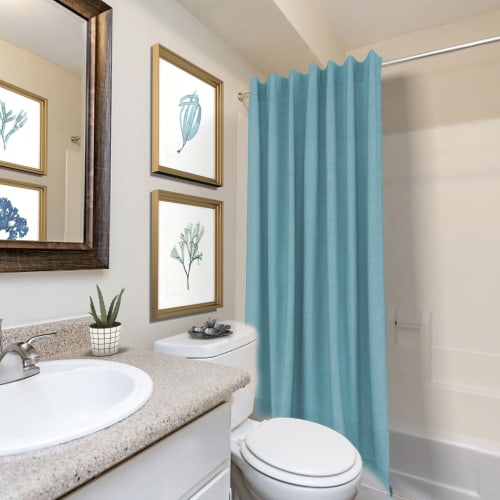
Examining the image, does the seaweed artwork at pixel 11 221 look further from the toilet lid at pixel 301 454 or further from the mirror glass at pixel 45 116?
the toilet lid at pixel 301 454

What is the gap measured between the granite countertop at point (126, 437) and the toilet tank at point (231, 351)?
29cm

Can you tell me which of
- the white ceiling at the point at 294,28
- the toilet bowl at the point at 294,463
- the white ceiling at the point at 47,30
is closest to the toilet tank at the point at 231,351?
the toilet bowl at the point at 294,463

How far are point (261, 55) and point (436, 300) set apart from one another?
1.80m

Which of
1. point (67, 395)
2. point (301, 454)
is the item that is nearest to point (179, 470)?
point (67, 395)

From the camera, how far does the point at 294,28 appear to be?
5.96 ft

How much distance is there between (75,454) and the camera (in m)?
0.58

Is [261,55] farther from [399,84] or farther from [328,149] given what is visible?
[399,84]

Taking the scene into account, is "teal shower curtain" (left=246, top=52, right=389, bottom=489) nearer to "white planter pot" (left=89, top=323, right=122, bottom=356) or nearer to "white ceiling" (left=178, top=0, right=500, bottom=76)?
"white ceiling" (left=178, top=0, right=500, bottom=76)

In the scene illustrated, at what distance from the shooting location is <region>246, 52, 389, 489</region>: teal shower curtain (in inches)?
63.1

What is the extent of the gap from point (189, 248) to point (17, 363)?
0.91 m

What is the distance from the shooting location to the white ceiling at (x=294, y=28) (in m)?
1.69

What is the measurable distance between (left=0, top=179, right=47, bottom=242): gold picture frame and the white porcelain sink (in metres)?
0.37

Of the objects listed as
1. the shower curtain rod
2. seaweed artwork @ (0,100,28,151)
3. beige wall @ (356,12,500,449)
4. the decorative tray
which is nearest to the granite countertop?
the decorative tray

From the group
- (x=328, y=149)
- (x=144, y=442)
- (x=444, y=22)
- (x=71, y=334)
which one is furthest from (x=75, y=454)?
(x=444, y=22)
